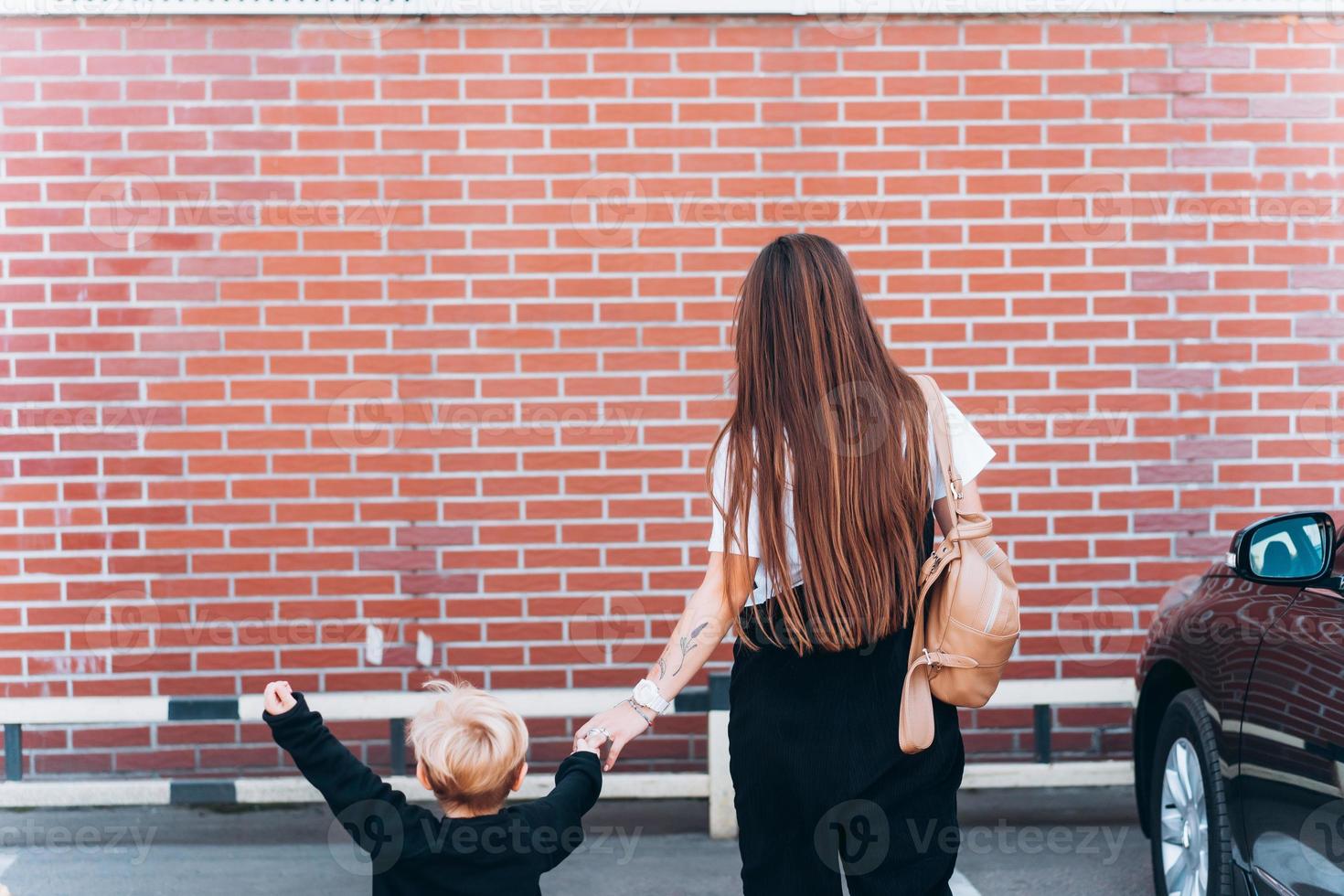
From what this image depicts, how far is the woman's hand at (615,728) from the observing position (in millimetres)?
2424

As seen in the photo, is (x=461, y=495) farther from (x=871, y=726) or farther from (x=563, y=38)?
(x=871, y=726)

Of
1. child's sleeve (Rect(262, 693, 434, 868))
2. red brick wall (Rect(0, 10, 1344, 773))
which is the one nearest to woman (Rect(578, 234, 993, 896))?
child's sleeve (Rect(262, 693, 434, 868))

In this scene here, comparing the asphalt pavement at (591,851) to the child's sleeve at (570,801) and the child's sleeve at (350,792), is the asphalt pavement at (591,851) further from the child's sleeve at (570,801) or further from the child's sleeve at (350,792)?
the child's sleeve at (350,792)

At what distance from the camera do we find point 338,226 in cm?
515

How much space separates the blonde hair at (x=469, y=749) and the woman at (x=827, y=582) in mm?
190

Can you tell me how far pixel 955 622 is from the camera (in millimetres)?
2373

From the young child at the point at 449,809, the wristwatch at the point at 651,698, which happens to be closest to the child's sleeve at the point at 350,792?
the young child at the point at 449,809

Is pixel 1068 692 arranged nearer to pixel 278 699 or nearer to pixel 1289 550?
pixel 1289 550

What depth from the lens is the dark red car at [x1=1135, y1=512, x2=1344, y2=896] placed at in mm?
2762

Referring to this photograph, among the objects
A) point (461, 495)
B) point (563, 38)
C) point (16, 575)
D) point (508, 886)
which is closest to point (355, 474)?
point (461, 495)

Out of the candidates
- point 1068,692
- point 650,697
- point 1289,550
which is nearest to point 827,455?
point 650,697

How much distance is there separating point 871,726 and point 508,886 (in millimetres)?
754

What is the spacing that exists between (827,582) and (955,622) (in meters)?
0.26

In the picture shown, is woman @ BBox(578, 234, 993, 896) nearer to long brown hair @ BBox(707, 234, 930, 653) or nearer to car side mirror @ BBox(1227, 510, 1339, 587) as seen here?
long brown hair @ BBox(707, 234, 930, 653)
